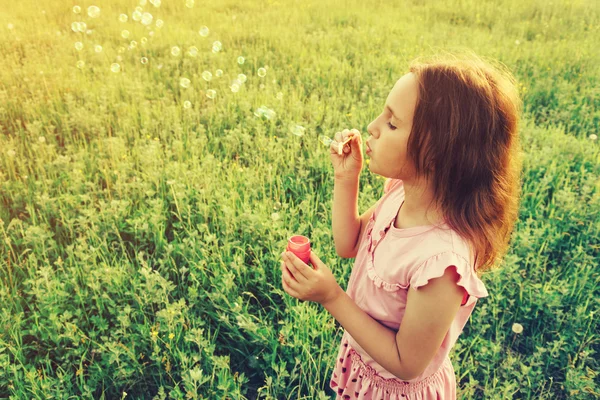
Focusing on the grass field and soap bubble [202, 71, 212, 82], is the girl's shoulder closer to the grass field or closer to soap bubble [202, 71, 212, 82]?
the grass field

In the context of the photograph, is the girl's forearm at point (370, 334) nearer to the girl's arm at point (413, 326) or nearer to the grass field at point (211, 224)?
the girl's arm at point (413, 326)

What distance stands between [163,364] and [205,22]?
5715mm

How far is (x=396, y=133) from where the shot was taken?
1.30m

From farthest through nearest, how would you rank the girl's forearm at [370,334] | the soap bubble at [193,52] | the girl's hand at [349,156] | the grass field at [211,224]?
the soap bubble at [193,52]
the grass field at [211,224]
the girl's hand at [349,156]
the girl's forearm at [370,334]

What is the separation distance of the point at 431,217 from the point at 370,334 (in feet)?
1.28

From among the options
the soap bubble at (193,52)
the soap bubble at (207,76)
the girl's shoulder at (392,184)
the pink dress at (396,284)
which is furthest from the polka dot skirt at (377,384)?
the soap bubble at (193,52)

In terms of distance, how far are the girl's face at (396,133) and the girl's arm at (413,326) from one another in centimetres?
33

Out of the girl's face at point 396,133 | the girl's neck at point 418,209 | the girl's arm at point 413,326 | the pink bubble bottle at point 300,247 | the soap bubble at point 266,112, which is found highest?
the girl's face at point 396,133

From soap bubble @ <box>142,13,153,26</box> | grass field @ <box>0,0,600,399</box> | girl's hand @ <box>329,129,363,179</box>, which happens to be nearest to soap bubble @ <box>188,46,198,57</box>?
grass field @ <box>0,0,600,399</box>

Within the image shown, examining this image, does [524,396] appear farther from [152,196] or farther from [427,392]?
[152,196]

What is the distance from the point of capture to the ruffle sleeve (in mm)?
1183

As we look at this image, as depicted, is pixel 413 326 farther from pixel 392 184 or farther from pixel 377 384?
pixel 392 184

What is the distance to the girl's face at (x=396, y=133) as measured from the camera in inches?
50.2

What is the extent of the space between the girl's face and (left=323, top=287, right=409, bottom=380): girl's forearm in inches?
16.4
